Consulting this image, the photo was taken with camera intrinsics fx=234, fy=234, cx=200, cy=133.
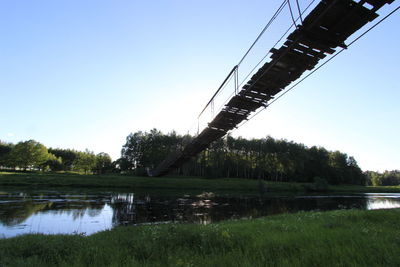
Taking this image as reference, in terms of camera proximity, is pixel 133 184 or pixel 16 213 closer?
pixel 16 213

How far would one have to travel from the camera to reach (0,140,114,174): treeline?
65.8 metres

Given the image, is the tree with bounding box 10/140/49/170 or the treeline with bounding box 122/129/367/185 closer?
the tree with bounding box 10/140/49/170

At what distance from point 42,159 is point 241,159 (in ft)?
197

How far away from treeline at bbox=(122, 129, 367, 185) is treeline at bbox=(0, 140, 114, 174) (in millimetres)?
11107

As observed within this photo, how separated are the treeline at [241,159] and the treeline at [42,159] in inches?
437

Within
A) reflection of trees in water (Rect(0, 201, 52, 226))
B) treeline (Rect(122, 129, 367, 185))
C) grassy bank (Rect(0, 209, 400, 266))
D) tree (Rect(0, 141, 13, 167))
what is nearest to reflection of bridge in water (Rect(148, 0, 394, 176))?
grassy bank (Rect(0, 209, 400, 266))

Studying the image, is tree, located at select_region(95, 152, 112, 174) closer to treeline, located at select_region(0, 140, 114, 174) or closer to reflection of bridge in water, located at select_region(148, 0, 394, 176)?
treeline, located at select_region(0, 140, 114, 174)

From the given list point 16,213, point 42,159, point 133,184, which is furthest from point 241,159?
point 16,213

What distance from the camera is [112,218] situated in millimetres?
16391

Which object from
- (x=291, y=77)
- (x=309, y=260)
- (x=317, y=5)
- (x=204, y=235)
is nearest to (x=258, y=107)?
(x=291, y=77)

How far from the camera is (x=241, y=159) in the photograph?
249ft

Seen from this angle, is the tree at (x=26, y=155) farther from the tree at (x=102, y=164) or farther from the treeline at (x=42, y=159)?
the tree at (x=102, y=164)

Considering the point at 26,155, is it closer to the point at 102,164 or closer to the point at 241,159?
the point at 102,164

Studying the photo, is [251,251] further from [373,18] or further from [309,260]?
[373,18]
